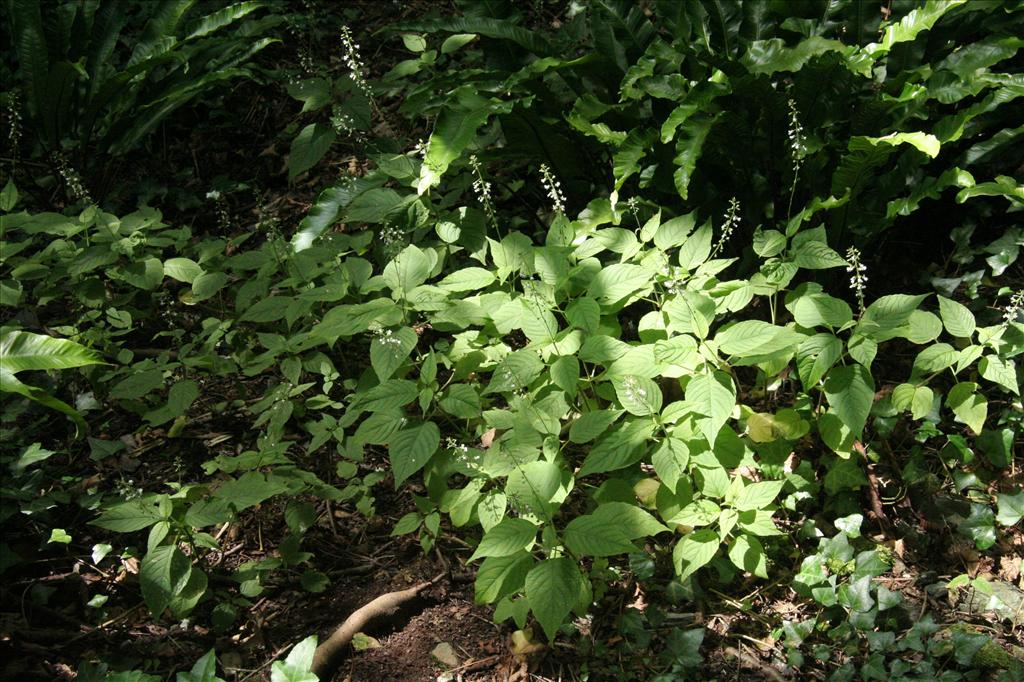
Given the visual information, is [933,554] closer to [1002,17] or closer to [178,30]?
[1002,17]

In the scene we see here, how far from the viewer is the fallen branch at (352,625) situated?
2467 mm

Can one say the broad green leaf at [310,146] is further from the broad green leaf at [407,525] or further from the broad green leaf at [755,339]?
the broad green leaf at [755,339]

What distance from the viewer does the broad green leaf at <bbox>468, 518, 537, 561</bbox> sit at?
2209mm

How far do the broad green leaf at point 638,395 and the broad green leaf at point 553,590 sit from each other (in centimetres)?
51

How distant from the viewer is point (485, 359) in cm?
286

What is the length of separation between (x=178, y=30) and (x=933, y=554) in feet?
16.5

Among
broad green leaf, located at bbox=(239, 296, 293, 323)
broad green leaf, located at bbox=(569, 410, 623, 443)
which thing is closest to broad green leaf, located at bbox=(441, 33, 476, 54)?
broad green leaf, located at bbox=(239, 296, 293, 323)

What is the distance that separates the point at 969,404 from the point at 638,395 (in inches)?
45.8

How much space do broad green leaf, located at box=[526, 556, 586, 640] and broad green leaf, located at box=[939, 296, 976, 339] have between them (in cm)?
150

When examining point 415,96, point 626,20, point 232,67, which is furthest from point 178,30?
point 626,20

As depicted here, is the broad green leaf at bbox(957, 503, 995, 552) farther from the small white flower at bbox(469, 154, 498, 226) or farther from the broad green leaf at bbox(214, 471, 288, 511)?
the broad green leaf at bbox(214, 471, 288, 511)

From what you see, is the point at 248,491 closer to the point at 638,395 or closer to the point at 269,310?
the point at 269,310

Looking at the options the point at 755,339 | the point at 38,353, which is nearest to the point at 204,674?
the point at 38,353

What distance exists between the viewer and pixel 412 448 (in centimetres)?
249
